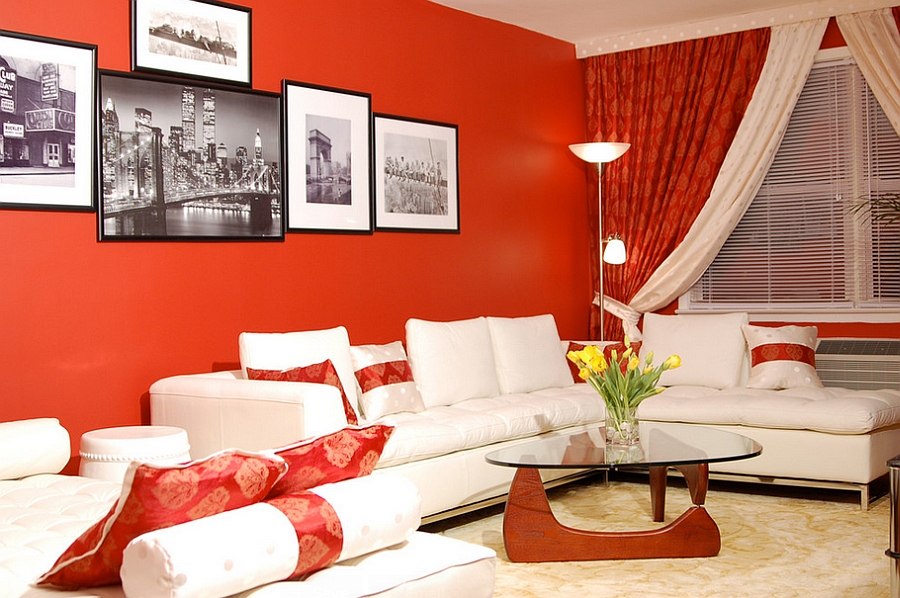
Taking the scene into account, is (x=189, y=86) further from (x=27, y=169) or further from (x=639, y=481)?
(x=639, y=481)

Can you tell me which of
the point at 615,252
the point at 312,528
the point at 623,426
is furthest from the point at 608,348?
the point at 312,528

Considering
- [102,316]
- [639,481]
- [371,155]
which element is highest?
[371,155]

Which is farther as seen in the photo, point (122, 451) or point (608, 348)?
point (608, 348)

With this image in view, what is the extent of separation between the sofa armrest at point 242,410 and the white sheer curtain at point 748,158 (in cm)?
374

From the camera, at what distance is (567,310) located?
7762 mm

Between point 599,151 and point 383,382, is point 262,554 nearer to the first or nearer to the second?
point 383,382

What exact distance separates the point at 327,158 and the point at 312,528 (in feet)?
12.3

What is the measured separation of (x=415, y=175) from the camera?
20.9 ft

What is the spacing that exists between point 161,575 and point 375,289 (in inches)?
164

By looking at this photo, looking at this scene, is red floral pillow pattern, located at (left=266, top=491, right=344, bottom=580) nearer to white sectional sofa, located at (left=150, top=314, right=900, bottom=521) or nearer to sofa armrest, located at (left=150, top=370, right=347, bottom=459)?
sofa armrest, located at (left=150, top=370, right=347, bottom=459)

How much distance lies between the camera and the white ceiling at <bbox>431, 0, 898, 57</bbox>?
6.68m

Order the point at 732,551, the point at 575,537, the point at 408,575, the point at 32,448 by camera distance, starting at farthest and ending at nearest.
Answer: the point at 732,551
the point at 575,537
the point at 32,448
the point at 408,575

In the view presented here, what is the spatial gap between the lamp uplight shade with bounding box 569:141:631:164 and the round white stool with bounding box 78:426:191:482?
12.9 ft

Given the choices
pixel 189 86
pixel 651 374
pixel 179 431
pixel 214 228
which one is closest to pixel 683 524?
pixel 651 374
